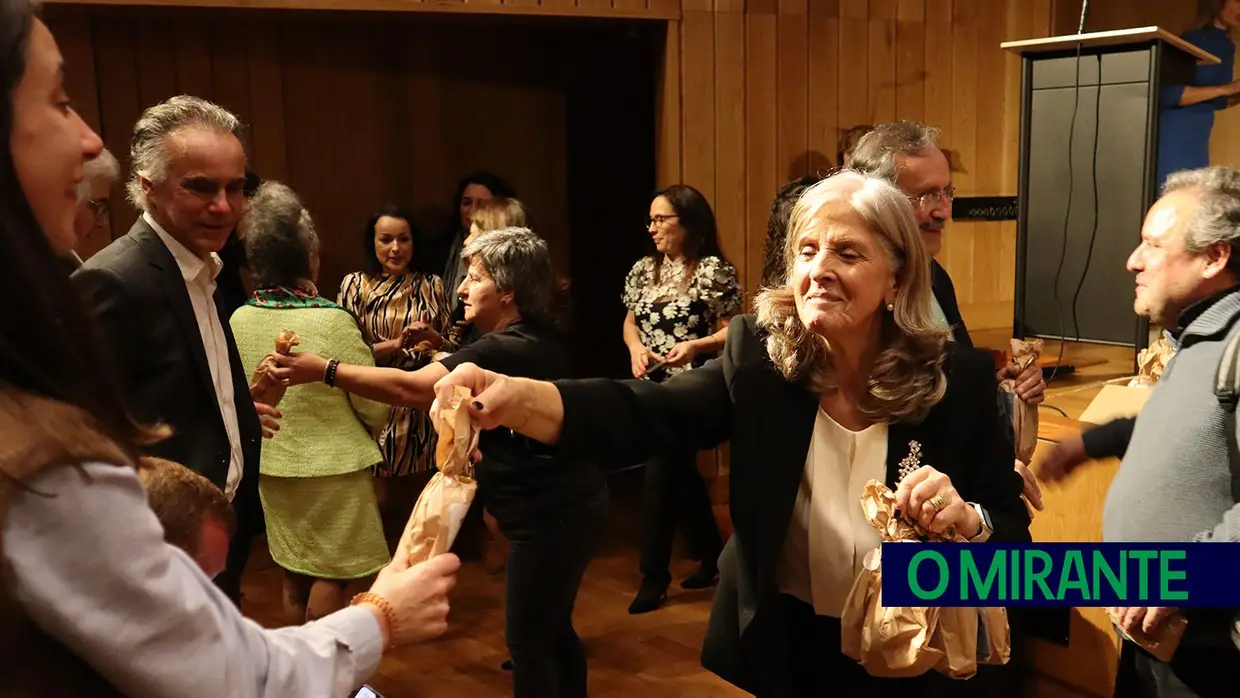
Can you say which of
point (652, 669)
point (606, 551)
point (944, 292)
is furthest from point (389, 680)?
point (944, 292)

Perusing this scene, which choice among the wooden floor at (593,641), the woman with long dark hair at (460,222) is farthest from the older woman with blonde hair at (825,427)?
the woman with long dark hair at (460,222)

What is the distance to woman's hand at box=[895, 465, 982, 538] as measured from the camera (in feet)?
5.10

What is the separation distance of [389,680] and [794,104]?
11.4 feet

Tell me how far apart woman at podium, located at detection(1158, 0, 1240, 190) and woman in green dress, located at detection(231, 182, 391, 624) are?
10.2ft

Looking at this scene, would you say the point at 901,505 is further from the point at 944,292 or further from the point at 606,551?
the point at 606,551

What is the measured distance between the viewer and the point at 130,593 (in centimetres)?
91

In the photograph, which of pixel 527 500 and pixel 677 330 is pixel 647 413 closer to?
pixel 527 500

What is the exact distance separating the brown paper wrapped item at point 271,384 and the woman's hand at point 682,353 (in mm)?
1846

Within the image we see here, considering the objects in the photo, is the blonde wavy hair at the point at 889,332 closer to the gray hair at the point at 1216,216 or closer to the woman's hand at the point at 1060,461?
the woman's hand at the point at 1060,461

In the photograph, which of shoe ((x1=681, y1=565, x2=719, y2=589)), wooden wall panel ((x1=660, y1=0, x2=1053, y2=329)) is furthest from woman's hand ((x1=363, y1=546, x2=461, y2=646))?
wooden wall panel ((x1=660, y1=0, x2=1053, y2=329))

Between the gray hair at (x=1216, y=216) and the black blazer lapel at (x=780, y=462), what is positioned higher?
the gray hair at (x=1216, y=216)

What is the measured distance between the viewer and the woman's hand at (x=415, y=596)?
1283 millimetres

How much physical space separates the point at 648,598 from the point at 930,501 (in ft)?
9.23

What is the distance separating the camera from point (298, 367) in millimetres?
2701
